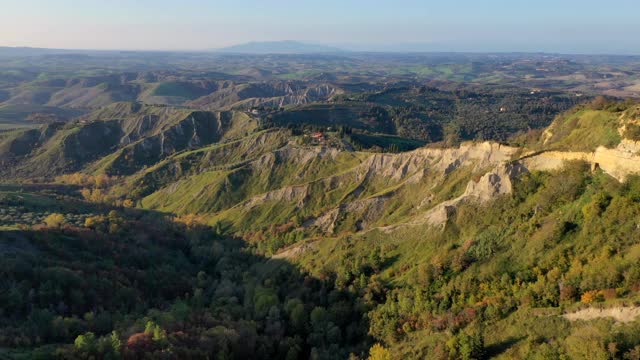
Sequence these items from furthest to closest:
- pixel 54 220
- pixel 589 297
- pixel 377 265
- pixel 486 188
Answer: pixel 54 220
pixel 377 265
pixel 486 188
pixel 589 297

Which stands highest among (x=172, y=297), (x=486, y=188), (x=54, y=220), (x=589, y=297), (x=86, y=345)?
(x=486, y=188)

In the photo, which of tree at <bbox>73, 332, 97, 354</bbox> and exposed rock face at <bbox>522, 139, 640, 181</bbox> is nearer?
tree at <bbox>73, 332, 97, 354</bbox>

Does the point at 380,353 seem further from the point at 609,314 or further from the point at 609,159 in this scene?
the point at 609,159

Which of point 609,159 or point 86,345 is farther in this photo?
point 609,159

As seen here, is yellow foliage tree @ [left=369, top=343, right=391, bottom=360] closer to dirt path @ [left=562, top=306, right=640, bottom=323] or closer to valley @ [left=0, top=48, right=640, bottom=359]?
valley @ [left=0, top=48, right=640, bottom=359]

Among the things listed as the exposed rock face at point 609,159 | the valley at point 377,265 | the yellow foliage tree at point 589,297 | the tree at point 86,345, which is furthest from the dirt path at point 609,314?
the tree at point 86,345

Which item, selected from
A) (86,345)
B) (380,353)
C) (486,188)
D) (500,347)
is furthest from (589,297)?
(86,345)

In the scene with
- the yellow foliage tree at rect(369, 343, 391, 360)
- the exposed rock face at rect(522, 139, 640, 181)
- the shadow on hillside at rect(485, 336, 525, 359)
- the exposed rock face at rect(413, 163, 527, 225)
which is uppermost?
the exposed rock face at rect(522, 139, 640, 181)

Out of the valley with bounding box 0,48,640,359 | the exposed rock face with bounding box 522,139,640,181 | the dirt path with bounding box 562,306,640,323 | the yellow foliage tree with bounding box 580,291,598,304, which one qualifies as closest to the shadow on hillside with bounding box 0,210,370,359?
the valley with bounding box 0,48,640,359

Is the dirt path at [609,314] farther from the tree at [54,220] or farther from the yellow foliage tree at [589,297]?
the tree at [54,220]
